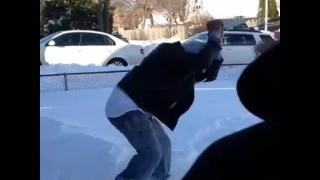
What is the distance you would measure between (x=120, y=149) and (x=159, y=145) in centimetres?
25

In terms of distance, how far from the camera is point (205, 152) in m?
1.68

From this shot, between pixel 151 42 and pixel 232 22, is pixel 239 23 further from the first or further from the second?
pixel 151 42

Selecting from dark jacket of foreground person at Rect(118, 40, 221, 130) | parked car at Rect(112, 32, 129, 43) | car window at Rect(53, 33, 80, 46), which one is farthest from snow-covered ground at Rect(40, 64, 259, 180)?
parked car at Rect(112, 32, 129, 43)

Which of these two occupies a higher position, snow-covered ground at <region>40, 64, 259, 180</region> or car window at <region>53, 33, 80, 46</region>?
car window at <region>53, 33, 80, 46</region>

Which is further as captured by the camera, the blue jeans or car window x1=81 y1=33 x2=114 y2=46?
the blue jeans

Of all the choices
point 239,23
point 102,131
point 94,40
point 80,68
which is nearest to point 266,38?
point 239,23

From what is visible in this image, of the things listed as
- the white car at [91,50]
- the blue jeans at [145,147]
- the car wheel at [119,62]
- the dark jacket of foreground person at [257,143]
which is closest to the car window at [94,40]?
the white car at [91,50]

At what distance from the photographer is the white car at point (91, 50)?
1801 mm

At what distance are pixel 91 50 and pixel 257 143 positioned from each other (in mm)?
952

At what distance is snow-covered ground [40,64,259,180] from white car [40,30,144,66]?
6.2 inches

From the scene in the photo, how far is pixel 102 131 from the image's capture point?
2.48 m

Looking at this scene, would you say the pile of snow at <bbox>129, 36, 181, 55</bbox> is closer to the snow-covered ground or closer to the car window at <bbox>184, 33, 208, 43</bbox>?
the car window at <bbox>184, 33, 208, 43</bbox>

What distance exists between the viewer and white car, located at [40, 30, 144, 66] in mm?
1801

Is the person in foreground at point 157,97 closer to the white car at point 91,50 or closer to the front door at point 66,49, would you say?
the white car at point 91,50
